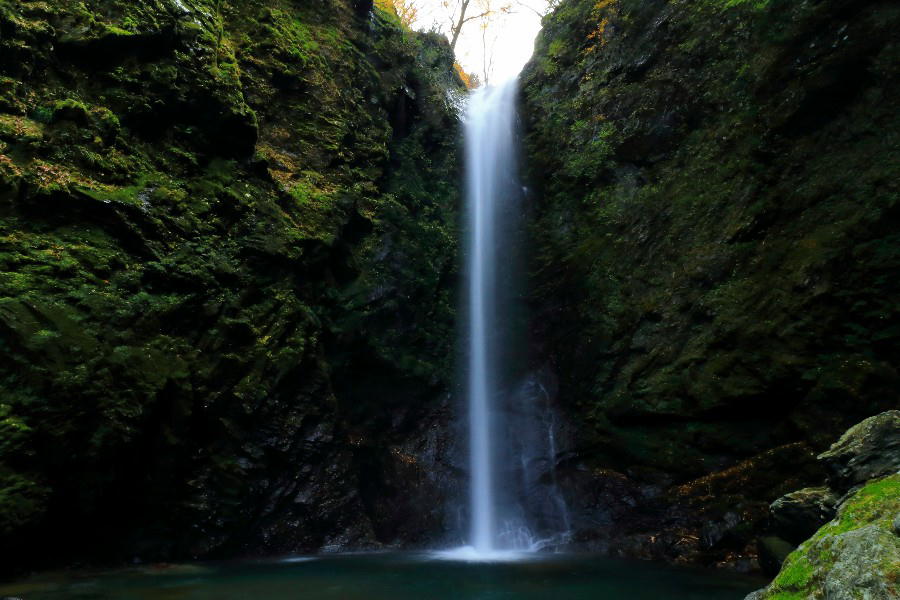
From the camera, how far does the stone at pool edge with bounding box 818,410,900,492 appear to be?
12.6ft

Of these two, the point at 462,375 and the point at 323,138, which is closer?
the point at 323,138

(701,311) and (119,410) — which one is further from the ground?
(701,311)

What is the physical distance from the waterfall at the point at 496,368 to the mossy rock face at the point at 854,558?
277 inches

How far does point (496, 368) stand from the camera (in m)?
11.8

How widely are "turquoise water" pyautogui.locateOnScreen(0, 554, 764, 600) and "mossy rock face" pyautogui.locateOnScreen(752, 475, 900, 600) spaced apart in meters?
3.29

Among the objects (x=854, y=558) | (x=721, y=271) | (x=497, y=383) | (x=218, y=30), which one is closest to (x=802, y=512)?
(x=854, y=558)

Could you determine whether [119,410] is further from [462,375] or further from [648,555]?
[648,555]

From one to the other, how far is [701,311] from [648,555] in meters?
4.01

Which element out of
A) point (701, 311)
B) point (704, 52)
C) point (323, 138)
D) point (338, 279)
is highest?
point (704, 52)

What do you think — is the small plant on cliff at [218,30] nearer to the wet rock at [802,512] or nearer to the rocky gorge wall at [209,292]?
the rocky gorge wall at [209,292]

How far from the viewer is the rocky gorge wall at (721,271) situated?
715 cm

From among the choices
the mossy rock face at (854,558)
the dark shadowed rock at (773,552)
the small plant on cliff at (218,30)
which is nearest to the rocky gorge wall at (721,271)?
the dark shadowed rock at (773,552)

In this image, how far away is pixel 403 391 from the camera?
10812 mm

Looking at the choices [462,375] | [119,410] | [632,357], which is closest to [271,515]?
[119,410]
